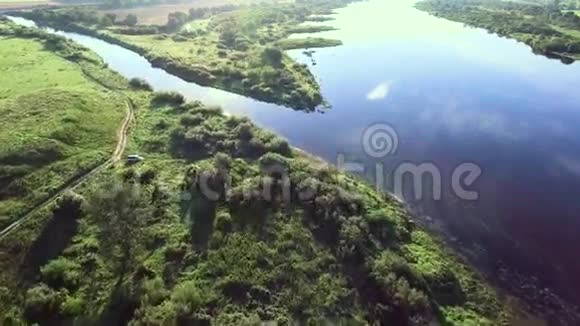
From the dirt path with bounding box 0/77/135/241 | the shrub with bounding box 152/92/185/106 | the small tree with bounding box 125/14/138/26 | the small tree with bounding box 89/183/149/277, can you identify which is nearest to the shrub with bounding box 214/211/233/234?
the small tree with bounding box 89/183/149/277

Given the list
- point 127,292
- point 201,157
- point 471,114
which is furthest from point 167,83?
point 127,292

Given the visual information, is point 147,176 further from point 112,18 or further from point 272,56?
point 112,18

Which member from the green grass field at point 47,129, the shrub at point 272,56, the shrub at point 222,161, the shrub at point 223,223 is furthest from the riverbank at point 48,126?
the shrub at point 272,56

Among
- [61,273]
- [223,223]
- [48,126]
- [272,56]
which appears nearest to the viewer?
[61,273]

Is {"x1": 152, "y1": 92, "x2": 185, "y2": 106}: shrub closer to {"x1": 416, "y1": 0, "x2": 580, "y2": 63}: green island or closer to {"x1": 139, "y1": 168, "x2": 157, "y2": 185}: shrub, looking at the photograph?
{"x1": 139, "y1": 168, "x2": 157, "y2": 185}: shrub

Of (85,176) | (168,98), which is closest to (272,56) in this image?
(168,98)

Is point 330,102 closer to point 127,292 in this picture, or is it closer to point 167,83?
point 167,83
